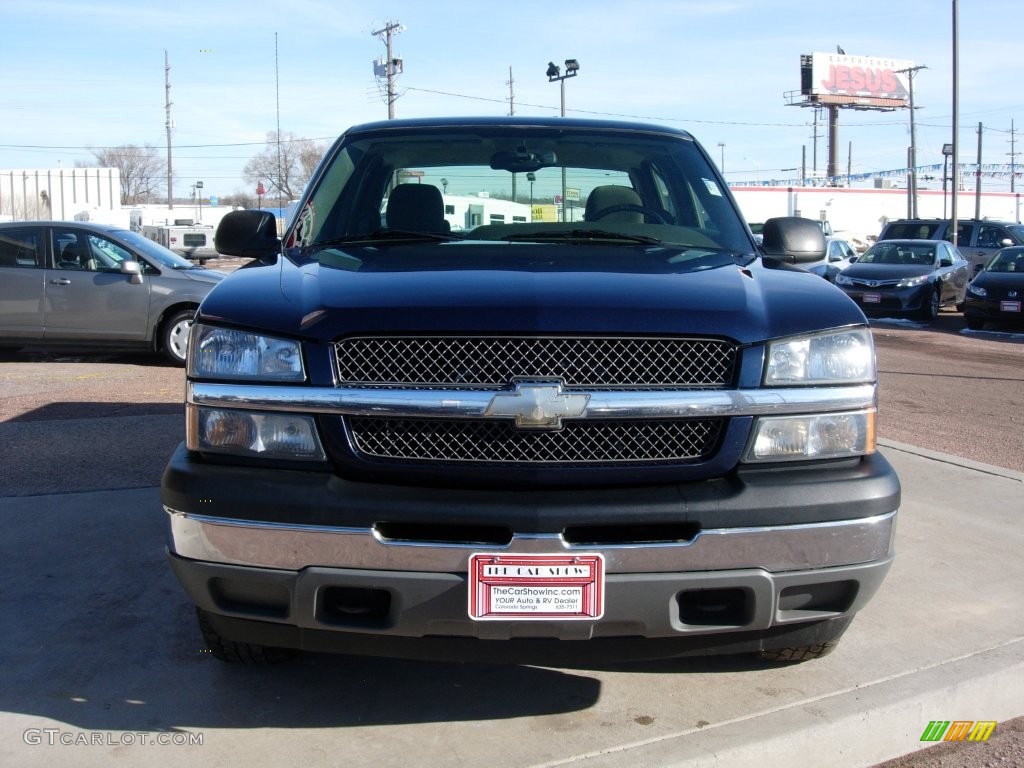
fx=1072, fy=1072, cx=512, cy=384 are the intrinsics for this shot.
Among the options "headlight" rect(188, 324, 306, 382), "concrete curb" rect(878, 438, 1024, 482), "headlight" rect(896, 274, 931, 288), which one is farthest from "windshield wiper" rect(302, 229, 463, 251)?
"headlight" rect(896, 274, 931, 288)

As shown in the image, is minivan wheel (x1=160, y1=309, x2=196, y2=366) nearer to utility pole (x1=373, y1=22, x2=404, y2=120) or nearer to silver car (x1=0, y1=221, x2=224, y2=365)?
silver car (x1=0, y1=221, x2=224, y2=365)

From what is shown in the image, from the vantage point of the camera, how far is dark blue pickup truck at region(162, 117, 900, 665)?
8.96ft

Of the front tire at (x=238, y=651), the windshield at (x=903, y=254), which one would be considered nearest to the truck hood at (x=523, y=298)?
the front tire at (x=238, y=651)

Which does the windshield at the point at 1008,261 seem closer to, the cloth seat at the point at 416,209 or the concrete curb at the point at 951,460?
the concrete curb at the point at 951,460

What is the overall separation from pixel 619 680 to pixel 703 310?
1353mm

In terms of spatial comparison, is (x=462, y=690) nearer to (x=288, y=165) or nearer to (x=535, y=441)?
(x=535, y=441)

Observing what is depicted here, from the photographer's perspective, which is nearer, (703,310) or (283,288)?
(703,310)

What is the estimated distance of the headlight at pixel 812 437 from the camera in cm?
293

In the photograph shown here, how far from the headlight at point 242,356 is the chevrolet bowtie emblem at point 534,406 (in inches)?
21.6

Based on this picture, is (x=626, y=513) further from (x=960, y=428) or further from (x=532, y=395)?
(x=960, y=428)

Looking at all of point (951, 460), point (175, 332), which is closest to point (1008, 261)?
point (951, 460)

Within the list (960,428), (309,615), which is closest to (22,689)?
A: (309,615)

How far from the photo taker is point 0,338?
11.6 m

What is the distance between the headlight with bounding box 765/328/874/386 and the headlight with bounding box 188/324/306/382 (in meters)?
1.30
